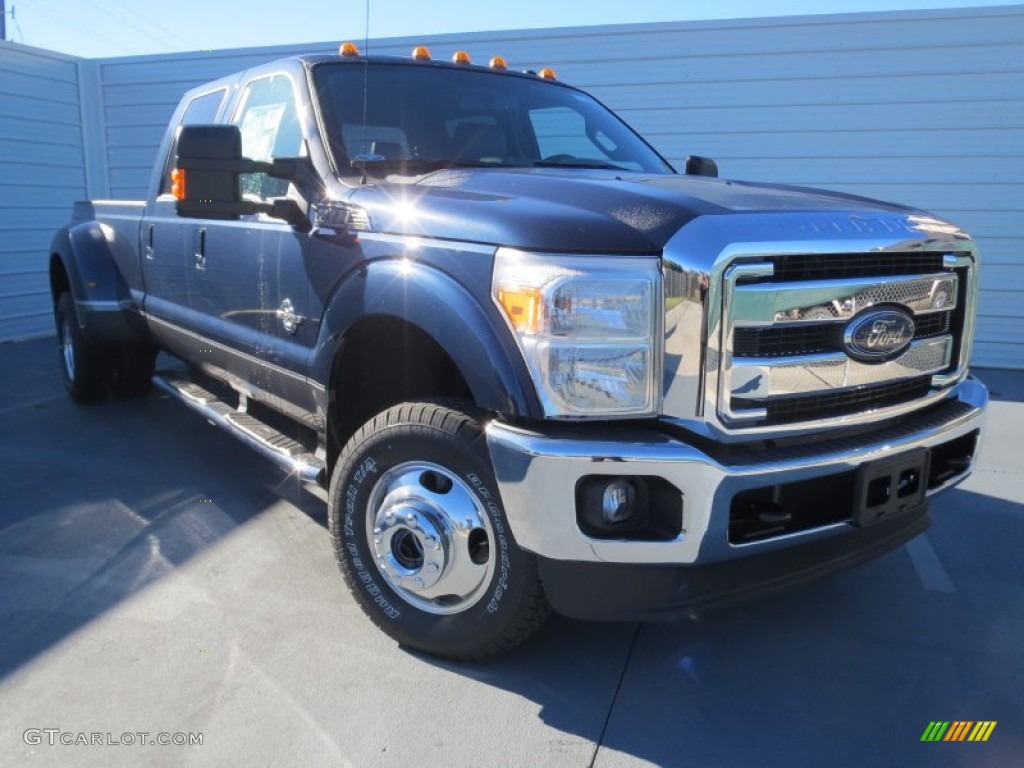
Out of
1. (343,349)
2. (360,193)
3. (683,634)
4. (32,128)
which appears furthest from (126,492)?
(32,128)

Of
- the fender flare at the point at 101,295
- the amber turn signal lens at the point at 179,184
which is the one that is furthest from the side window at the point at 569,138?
the fender flare at the point at 101,295

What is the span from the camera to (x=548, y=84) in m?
4.28

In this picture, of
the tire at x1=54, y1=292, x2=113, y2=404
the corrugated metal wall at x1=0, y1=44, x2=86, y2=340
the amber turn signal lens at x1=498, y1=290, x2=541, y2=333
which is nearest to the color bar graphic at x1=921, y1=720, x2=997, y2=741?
the amber turn signal lens at x1=498, y1=290, x2=541, y2=333

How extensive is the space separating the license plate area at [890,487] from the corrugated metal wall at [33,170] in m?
9.55

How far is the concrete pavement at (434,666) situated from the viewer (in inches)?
92.8

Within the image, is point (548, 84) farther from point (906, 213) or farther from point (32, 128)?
point (32, 128)

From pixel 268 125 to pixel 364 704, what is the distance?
8.19 feet

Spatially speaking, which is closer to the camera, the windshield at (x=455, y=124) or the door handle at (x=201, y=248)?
the windshield at (x=455, y=124)

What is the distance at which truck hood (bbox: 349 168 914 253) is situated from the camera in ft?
7.48

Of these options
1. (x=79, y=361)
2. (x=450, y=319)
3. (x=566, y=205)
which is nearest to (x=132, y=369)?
(x=79, y=361)

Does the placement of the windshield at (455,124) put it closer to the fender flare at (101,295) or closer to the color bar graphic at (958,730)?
the color bar graphic at (958,730)

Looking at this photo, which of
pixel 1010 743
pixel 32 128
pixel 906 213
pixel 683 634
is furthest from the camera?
pixel 32 128

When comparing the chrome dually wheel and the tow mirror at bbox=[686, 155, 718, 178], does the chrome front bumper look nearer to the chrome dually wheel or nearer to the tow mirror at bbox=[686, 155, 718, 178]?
the chrome dually wheel

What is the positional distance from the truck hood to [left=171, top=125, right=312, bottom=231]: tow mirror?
441 mm
